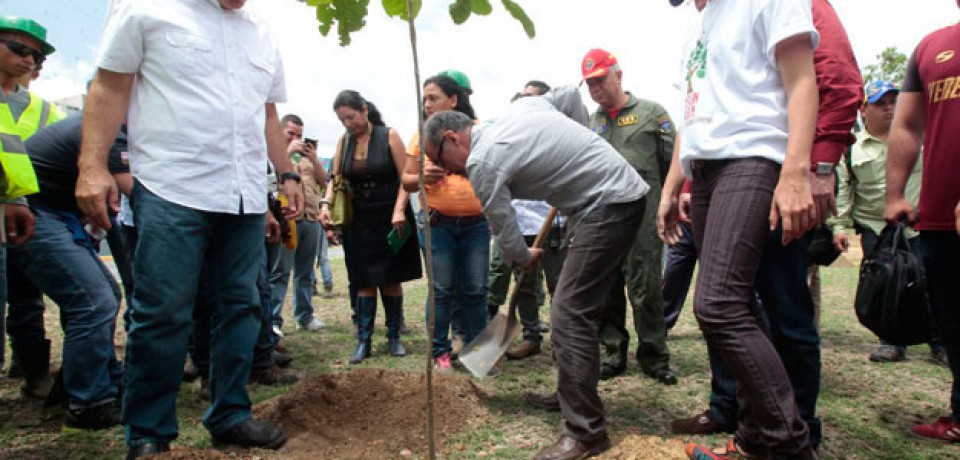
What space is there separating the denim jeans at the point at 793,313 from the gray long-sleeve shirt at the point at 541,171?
692mm

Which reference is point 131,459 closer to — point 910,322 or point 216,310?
point 216,310

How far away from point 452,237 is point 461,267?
0.21 m

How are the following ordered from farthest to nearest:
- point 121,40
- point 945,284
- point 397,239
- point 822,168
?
point 397,239, point 945,284, point 121,40, point 822,168

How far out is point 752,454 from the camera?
6.66 feet

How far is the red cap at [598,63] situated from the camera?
364 cm

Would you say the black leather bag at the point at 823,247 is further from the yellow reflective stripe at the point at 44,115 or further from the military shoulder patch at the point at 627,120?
the yellow reflective stripe at the point at 44,115

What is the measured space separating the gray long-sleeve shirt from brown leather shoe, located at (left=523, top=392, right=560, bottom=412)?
0.81 meters

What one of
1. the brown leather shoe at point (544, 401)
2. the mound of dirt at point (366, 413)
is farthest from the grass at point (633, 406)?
the mound of dirt at point (366, 413)

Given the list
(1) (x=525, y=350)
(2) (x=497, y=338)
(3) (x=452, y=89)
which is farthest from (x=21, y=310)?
(1) (x=525, y=350)

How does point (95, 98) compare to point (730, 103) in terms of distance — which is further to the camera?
point (95, 98)

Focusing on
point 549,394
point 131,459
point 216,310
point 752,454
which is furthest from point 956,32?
point 131,459

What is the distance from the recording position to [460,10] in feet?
4.17

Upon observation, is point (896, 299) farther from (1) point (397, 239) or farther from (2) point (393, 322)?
(2) point (393, 322)

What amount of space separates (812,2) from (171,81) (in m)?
2.25
